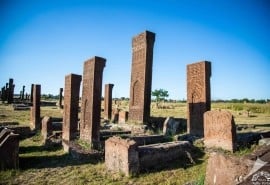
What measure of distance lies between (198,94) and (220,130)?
3284 millimetres

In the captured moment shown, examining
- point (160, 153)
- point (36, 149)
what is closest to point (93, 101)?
point (36, 149)

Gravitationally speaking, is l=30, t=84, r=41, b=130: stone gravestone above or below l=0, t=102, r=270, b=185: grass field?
above

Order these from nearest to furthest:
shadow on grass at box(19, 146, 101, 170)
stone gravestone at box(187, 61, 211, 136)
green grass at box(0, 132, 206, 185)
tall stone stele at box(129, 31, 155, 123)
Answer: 1. green grass at box(0, 132, 206, 185)
2. shadow on grass at box(19, 146, 101, 170)
3. stone gravestone at box(187, 61, 211, 136)
4. tall stone stele at box(129, 31, 155, 123)

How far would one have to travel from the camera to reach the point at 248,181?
7.64ft

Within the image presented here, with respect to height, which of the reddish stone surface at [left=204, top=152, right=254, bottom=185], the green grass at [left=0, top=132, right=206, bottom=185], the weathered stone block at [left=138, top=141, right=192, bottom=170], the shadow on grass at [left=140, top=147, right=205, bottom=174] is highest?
the reddish stone surface at [left=204, top=152, right=254, bottom=185]

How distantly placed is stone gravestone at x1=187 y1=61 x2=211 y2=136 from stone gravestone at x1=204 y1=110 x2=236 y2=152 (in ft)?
7.36

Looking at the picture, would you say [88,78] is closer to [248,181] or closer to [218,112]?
[218,112]

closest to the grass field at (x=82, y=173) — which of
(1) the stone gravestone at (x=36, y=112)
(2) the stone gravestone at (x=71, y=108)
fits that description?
(2) the stone gravestone at (x=71, y=108)

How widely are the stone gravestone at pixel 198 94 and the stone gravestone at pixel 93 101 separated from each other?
15.7 feet

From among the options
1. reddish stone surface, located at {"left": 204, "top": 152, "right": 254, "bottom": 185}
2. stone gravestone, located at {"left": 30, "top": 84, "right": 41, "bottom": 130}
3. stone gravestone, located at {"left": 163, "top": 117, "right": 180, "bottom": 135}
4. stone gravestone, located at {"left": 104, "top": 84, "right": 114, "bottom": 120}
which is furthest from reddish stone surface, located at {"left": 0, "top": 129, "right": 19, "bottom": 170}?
stone gravestone, located at {"left": 104, "top": 84, "right": 114, "bottom": 120}

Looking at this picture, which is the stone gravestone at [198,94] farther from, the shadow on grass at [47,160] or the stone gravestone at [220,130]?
the shadow on grass at [47,160]

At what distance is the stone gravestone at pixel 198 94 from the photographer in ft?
39.3

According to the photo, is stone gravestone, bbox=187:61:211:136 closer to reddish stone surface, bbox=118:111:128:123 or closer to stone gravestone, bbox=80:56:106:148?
stone gravestone, bbox=80:56:106:148

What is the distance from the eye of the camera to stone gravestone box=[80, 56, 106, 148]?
36.5 feet
